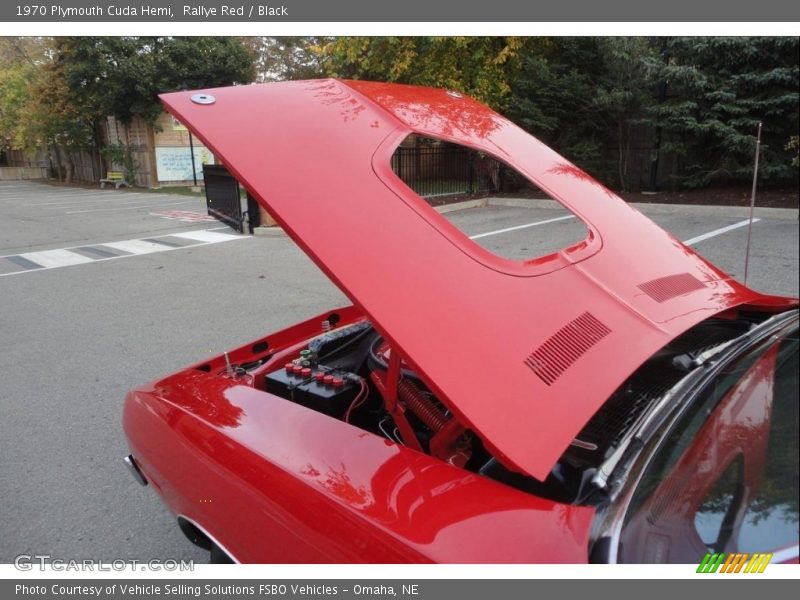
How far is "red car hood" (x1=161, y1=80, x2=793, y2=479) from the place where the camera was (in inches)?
52.6

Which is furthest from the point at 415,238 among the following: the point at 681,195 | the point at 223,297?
the point at 681,195

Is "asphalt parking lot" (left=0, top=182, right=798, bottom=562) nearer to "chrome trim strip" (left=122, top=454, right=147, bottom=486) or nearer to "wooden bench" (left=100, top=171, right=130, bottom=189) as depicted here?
"wooden bench" (left=100, top=171, right=130, bottom=189)

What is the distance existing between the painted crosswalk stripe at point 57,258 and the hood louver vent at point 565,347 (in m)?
6.74

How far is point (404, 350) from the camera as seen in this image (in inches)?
52.8

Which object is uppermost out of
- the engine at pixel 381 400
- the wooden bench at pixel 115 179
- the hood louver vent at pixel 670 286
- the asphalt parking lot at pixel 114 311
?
the wooden bench at pixel 115 179

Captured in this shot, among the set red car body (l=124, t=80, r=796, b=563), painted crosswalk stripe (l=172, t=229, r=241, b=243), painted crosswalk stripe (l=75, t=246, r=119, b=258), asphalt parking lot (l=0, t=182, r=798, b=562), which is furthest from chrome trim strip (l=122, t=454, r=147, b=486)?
painted crosswalk stripe (l=172, t=229, r=241, b=243)

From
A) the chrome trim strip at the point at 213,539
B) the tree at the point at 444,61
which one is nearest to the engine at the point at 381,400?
the chrome trim strip at the point at 213,539

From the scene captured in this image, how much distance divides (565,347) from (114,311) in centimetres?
536

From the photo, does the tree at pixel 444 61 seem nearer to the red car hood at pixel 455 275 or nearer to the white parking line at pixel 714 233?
the white parking line at pixel 714 233

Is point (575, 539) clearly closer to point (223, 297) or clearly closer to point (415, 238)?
point (415, 238)

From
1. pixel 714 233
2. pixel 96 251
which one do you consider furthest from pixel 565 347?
pixel 96 251

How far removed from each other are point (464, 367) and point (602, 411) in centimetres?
53

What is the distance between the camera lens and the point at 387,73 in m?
13.5

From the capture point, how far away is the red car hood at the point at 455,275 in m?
1.34
